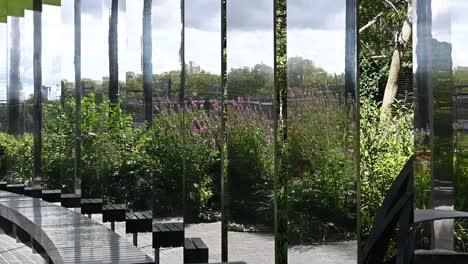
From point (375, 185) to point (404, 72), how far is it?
981mm

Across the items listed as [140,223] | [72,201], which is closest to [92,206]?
[72,201]

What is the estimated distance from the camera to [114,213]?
6469mm

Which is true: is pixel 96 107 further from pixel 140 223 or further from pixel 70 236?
pixel 70 236

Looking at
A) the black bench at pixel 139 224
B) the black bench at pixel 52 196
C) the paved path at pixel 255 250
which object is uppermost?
the paved path at pixel 255 250

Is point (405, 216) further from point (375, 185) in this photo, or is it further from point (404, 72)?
point (404, 72)

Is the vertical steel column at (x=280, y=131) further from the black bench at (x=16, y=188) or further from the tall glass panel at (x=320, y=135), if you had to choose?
the black bench at (x=16, y=188)

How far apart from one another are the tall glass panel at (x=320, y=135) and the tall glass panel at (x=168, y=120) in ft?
3.24

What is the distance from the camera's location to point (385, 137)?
5.24m

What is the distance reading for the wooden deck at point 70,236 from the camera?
3662 mm

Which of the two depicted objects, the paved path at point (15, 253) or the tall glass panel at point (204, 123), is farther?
the paved path at point (15, 253)

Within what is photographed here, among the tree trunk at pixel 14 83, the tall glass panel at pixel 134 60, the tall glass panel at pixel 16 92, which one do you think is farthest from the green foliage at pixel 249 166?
the tree trunk at pixel 14 83

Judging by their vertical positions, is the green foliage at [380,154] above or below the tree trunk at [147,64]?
below

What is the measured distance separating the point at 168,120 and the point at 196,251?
0.96 metres

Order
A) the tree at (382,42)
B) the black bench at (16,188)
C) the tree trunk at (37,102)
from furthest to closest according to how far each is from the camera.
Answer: the black bench at (16,188)
the tree trunk at (37,102)
the tree at (382,42)
